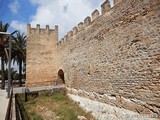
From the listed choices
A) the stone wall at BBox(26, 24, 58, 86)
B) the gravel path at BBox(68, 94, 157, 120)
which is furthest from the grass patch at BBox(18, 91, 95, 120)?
the stone wall at BBox(26, 24, 58, 86)

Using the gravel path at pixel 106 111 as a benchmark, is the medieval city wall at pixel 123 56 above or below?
above

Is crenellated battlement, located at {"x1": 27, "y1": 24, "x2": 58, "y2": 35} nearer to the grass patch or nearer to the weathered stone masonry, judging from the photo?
the weathered stone masonry

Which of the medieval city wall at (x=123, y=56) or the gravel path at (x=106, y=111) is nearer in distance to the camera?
the medieval city wall at (x=123, y=56)

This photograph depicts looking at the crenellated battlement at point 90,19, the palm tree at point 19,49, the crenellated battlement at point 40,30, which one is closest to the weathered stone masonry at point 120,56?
the crenellated battlement at point 90,19

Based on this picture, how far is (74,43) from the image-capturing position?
11750 millimetres

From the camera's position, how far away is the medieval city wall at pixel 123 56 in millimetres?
5621

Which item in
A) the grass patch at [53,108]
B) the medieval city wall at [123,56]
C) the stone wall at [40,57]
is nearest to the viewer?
the medieval city wall at [123,56]

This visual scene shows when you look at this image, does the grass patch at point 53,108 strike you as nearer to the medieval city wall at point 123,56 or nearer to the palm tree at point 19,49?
the medieval city wall at point 123,56

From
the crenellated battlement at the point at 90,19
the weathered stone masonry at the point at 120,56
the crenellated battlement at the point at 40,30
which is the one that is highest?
the crenellated battlement at the point at 40,30

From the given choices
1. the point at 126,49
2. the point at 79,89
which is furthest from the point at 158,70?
the point at 79,89

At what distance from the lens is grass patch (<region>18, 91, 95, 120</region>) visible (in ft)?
30.2

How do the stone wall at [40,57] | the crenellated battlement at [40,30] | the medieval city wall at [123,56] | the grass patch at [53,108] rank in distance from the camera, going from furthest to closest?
the crenellated battlement at [40,30], the stone wall at [40,57], the grass patch at [53,108], the medieval city wall at [123,56]

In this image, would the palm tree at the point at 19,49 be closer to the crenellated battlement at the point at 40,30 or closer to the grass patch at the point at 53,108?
the crenellated battlement at the point at 40,30

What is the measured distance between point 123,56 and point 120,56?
0.19 meters
